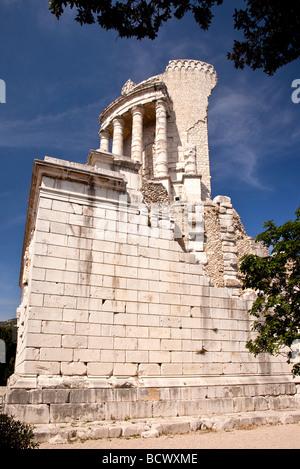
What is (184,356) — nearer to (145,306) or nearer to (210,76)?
(145,306)

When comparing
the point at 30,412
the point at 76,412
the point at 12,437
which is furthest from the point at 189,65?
the point at 12,437

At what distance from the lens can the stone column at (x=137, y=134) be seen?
24428 mm

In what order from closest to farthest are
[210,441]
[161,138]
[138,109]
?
[210,441] → [161,138] → [138,109]

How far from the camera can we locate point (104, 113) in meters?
28.4

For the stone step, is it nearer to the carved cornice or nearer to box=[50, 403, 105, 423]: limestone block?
box=[50, 403, 105, 423]: limestone block

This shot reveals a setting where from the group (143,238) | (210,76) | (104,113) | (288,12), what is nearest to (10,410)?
(143,238)

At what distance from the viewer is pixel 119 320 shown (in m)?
8.27

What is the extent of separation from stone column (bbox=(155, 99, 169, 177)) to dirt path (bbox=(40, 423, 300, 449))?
59.8 ft

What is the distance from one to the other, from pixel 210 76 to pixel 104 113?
8.90 m

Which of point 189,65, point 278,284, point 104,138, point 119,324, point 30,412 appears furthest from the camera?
point 189,65

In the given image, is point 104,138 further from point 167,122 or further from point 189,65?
point 189,65

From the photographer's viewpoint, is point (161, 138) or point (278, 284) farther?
point (161, 138)

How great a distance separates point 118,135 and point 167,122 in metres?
3.84

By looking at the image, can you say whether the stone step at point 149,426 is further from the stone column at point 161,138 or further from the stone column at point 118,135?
the stone column at point 118,135
